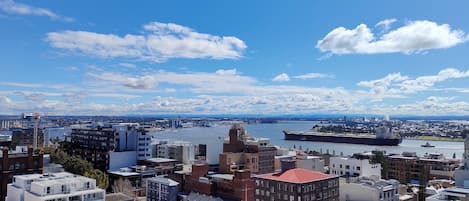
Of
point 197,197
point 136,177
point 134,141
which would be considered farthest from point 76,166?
point 197,197

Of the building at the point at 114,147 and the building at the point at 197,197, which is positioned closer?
the building at the point at 197,197

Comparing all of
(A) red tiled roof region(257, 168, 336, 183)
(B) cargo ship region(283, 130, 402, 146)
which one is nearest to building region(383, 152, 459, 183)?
(A) red tiled roof region(257, 168, 336, 183)

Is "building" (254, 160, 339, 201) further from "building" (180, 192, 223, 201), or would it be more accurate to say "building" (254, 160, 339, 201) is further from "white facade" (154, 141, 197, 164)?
"white facade" (154, 141, 197, 164)

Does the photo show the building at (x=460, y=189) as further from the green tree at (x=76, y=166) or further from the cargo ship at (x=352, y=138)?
the cargo ship at (x=352, y=138)

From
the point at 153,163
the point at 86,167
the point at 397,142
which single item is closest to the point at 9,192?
the point at 86,167

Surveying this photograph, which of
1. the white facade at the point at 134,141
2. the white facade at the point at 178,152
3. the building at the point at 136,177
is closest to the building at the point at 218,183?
the building at the point at 136,177

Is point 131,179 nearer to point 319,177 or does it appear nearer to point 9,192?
point 9,192
